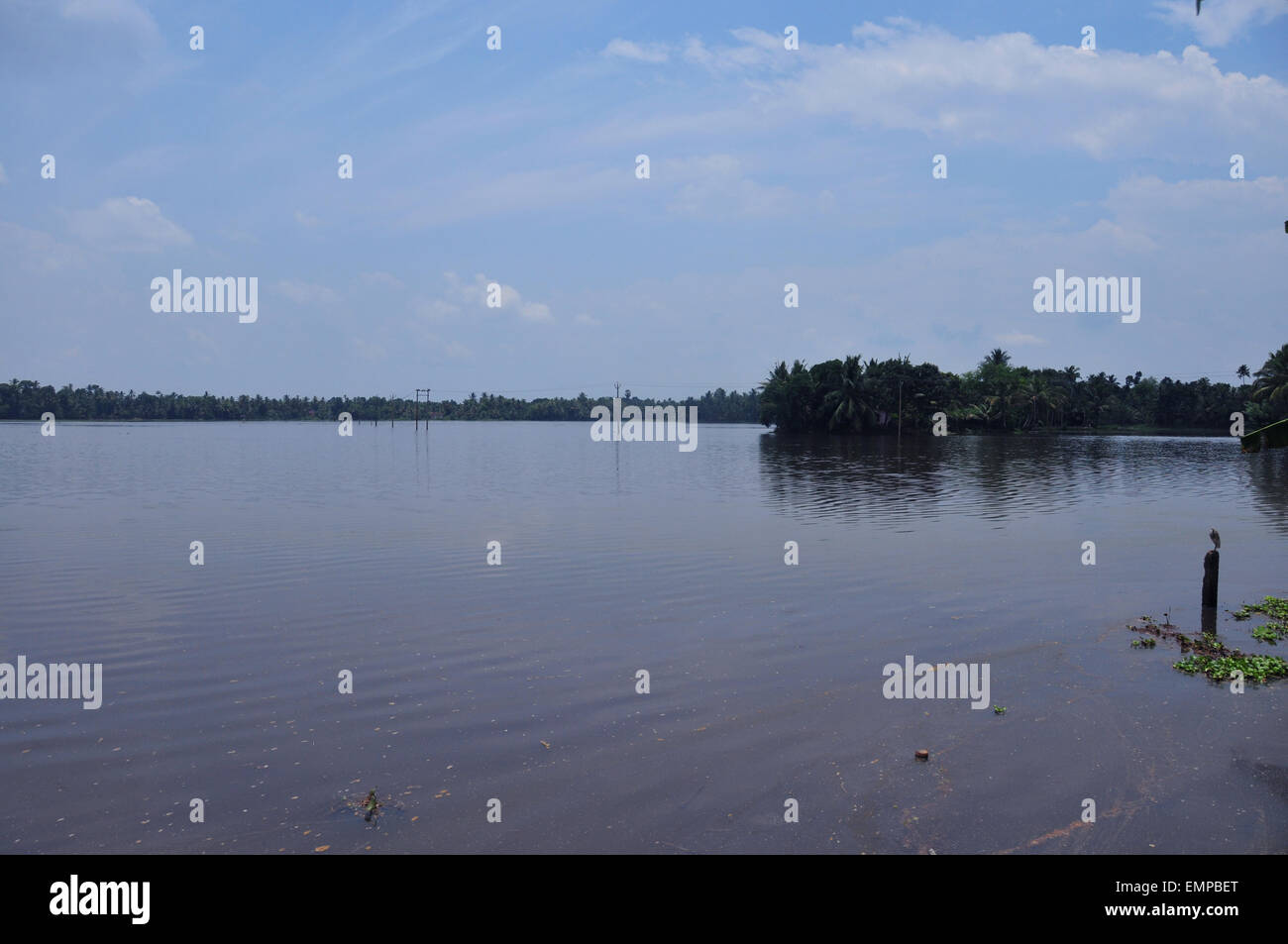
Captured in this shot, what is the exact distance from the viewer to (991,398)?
508ft

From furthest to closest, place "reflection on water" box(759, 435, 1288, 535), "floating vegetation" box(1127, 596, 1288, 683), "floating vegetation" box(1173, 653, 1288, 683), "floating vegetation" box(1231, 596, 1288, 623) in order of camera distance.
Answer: "reflection on water" box(759, 435, 1288, 535), "floating vegetation" box(1231, 596, 1288, 623), "floating vegetation" box(1127, 596, 1288, 683), "floating vegetation" box(1173, 653, 1288, 683)

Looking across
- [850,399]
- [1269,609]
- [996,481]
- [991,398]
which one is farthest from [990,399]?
[1269,609]

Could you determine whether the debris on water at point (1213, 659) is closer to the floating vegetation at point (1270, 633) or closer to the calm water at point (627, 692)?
the floating vegetation at point (1270, 633)

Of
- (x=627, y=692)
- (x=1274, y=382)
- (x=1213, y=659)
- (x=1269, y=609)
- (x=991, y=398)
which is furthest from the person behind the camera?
(x=991, y=398)

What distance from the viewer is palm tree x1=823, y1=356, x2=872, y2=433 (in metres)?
132

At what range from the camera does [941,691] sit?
1286cm

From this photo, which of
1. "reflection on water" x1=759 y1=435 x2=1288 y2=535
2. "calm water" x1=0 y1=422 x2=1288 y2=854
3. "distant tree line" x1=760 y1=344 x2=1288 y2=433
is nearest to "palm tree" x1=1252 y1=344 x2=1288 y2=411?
"distant tree line" x1=760 y1=344 x2=1288 y2=433

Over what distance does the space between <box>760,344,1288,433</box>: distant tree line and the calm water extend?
103272mm

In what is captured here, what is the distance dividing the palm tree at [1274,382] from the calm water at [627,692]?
81.3 m

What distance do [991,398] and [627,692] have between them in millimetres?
156964

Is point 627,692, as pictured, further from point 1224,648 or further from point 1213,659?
point 1224,648

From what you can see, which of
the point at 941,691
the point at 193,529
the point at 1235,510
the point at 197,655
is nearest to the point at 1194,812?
the point at 941,691

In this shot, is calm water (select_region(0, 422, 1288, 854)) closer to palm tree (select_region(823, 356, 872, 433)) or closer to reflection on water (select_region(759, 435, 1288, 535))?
reflection on water (select_region(759, 435, 1288, 535))
